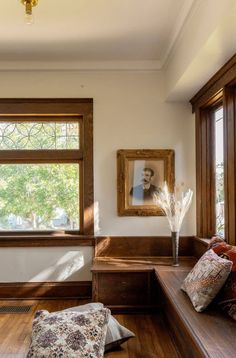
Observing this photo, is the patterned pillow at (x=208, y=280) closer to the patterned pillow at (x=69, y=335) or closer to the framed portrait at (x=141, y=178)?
the patterned pillow at (x=69, y=335)

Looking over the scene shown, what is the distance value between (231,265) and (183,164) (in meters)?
2.06

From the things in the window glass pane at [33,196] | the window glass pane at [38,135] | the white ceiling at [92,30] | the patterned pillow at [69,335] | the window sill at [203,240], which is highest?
the white ceiling at [92,30]

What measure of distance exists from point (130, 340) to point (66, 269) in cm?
141

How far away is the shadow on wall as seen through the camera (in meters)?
4.21

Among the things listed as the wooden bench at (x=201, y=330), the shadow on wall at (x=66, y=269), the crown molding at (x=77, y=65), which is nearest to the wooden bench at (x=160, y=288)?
the wooden bench at (x=201, y=330)

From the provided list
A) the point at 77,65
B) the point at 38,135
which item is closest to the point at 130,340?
the point at 38,135

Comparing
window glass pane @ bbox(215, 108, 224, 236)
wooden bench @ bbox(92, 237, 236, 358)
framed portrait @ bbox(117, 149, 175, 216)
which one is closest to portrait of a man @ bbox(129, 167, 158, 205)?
framed portrait @ bbox(117, 149, 175, 216)

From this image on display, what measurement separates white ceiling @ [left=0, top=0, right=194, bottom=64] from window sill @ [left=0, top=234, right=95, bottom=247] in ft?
6.62

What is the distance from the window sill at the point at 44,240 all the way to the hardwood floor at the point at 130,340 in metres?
0.65

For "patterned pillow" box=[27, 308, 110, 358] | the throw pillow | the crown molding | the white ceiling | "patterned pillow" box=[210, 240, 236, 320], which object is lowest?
the throw pillow

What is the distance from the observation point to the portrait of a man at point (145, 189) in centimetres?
423

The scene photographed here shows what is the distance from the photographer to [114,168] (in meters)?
4.26

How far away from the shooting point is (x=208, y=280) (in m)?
2.44

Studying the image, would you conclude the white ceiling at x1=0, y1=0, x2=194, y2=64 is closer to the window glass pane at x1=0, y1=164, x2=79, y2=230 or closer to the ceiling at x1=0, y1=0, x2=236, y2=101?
the ceiling at x1=0, y1=0, x2=236, y2=101
